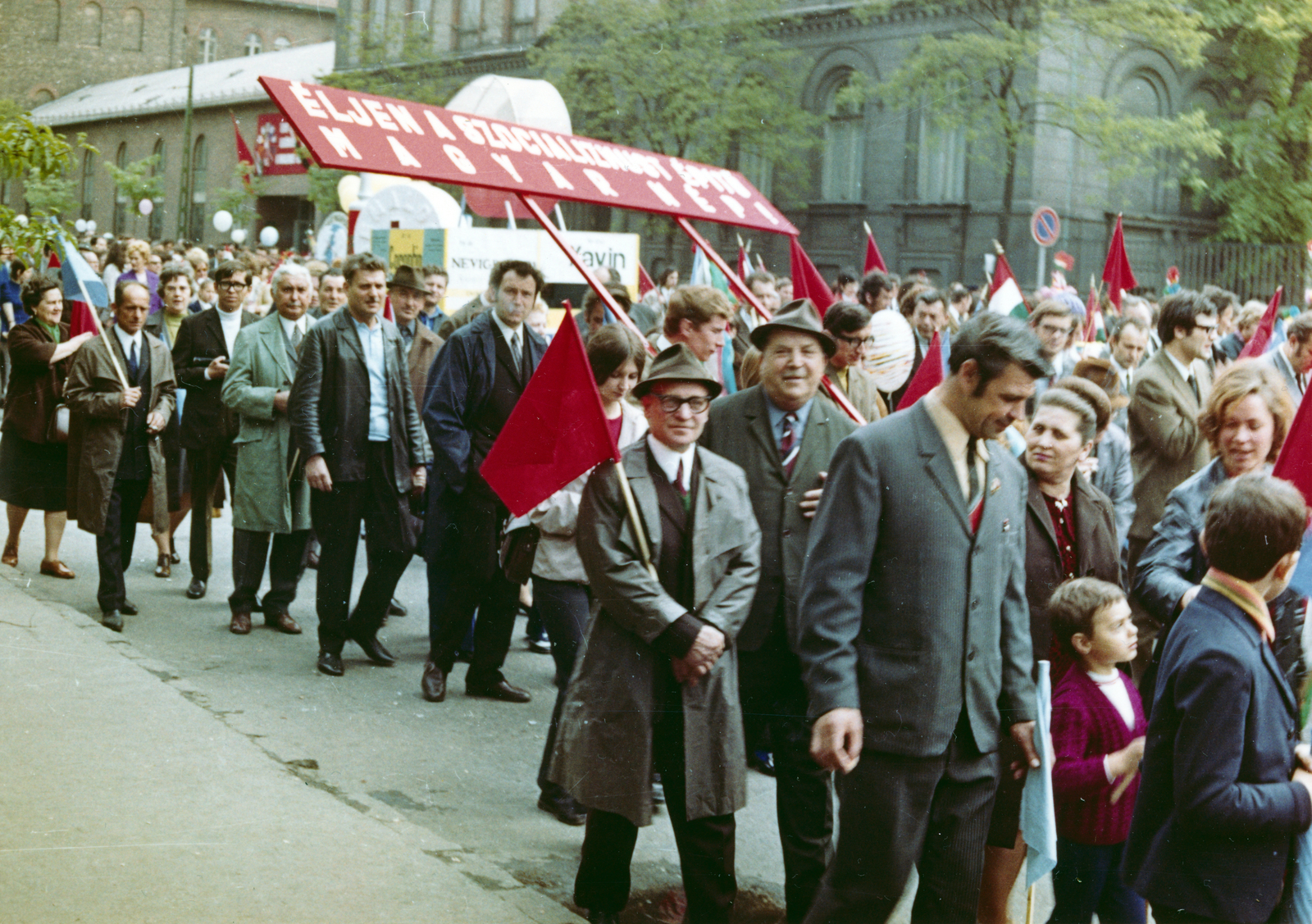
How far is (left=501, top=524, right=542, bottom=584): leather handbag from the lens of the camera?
18.4ft

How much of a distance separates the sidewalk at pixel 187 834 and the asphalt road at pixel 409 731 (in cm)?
21

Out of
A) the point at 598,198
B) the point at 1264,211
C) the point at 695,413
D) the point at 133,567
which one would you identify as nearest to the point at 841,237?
the point at 1264,211

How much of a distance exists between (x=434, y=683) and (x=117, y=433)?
2744 millimetres

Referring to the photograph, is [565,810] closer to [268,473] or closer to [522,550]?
[522,550]

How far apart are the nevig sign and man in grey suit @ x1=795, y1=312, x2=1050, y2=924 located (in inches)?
103

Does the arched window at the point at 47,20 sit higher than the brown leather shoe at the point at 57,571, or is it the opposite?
the arched window at the point at 47,20

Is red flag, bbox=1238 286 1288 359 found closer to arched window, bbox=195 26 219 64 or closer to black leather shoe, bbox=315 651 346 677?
black leather shoe, bbox=315 651 346 677

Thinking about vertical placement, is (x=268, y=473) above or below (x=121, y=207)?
below

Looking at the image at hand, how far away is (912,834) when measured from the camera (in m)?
3.45

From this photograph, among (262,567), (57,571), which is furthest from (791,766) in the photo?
(57,571)

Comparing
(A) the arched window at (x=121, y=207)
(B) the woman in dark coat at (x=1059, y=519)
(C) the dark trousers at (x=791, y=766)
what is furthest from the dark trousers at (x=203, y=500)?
(A) the arched window at (x=121, y=207)

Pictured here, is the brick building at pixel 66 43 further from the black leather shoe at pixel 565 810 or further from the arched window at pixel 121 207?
the arched window at pixel 121 207

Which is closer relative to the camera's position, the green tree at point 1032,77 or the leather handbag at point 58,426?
the leather handbag at point 58,426

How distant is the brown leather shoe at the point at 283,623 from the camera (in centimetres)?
800
